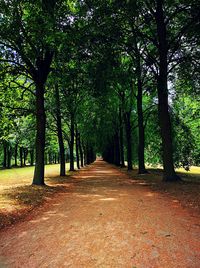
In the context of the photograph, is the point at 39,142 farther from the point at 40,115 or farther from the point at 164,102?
the point at 164,102

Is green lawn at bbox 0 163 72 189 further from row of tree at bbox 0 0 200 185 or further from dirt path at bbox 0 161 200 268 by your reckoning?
dirt path at bbox 0 161 200 268

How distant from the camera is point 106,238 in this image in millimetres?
6055

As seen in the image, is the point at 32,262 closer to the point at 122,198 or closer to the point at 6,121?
the point at 122,198

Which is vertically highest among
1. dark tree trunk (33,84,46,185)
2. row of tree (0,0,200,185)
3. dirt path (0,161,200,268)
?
row of tree (0,0,200,185)

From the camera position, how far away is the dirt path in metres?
4.90

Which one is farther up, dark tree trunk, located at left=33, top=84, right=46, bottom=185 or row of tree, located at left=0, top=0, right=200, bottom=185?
row of tree, located at left=0, top=0, right=200, bottom=185

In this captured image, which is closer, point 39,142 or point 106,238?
point 106,238

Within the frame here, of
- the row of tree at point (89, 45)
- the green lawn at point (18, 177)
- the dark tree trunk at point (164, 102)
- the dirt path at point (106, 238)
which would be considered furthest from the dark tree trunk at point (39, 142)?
the dirt path at point (106, 238)

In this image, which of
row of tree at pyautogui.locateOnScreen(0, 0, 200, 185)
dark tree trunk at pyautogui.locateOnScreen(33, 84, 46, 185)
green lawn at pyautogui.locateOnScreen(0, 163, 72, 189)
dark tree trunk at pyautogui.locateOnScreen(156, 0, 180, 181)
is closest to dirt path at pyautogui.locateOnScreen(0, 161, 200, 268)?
dark tree trunk at pyautogui.locateOnScreen(156, 0, 180, 181)

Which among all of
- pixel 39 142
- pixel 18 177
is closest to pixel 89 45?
pixel 39 142

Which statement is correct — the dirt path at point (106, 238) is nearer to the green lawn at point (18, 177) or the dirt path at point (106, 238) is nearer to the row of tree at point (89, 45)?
the row of tree at point (89, 45)

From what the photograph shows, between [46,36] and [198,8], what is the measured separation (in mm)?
7429

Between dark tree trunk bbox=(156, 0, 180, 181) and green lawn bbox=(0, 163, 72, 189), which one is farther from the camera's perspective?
green lawn bbox=(0, 163, 72, 189)

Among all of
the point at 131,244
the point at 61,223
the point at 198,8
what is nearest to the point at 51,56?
the point at 198,8
